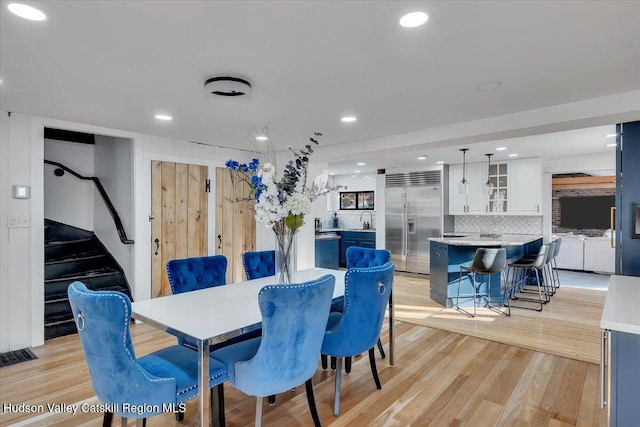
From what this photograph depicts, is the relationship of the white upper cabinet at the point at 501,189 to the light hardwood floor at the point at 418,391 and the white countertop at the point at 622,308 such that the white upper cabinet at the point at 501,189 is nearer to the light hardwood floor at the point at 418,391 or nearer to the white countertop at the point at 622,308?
the light hardwood floor at the point at 418,391

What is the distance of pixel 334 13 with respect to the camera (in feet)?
5.32

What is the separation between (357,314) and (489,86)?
1.88 metres

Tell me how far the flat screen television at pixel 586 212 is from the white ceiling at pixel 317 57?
6.88 m

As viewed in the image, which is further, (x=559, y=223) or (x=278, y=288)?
(x=559, y=223)

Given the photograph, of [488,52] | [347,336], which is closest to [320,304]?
[347,336]

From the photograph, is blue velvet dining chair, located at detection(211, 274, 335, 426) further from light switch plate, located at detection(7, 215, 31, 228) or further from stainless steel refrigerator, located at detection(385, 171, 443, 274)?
stainless steel refrigerator, located at detection(385, 171, 443, 274)

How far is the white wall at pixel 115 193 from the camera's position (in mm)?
4277

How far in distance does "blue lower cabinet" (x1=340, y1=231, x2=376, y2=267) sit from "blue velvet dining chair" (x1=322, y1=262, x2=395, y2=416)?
5.44m

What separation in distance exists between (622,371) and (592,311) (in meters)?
3.87

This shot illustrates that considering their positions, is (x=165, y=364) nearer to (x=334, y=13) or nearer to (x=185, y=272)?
(x=185, y=272)

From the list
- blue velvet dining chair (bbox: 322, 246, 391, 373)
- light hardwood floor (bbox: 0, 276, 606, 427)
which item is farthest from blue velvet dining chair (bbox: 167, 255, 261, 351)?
blue velvet dining chair (bbox: 322, 246, 391, 373)

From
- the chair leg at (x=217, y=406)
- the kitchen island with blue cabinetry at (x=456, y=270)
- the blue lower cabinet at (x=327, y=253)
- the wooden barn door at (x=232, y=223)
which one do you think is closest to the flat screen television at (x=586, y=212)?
the kitchen island with blue cabinetry at (x=456, y=270)

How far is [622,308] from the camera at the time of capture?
71.2 inches

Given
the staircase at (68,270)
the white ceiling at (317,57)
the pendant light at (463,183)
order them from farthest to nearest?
the pendant light at (463,183) < the staircase at (68,270) < the white ceiling at (317,57)
